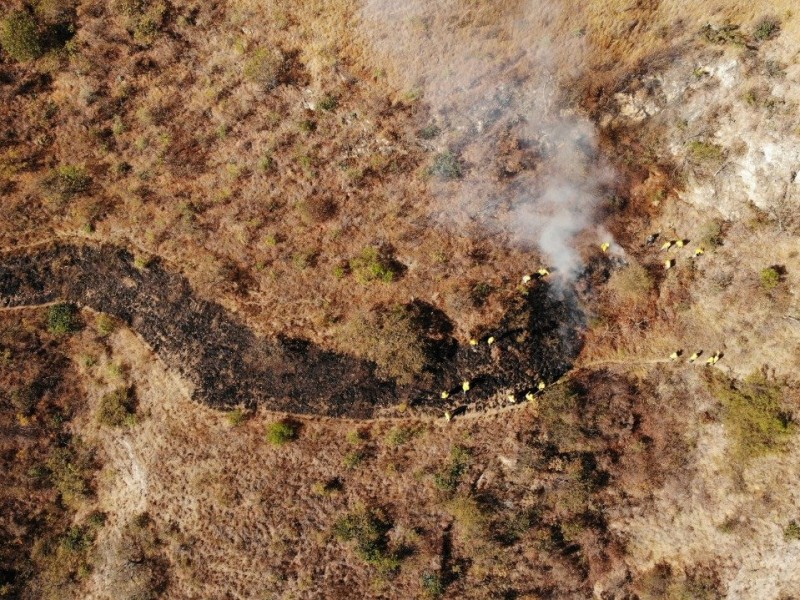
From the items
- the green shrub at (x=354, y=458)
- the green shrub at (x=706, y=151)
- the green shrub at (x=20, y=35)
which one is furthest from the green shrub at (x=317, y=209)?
the green shrub at (x=706, y=151)

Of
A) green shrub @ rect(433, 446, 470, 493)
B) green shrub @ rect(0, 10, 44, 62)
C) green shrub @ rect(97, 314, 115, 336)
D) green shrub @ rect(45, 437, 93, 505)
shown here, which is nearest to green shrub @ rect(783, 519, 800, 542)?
green shrub @ rect(433, 446, 470, 493)

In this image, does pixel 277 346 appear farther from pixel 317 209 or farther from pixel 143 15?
pixel 143 15

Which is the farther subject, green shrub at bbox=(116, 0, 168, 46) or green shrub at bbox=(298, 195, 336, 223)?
green shrub at bbox=(298, 195, 336, 223)

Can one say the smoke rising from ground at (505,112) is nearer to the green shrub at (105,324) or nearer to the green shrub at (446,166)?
the green shrub at (446,166)

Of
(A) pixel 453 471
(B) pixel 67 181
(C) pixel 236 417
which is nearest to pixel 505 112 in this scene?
(A) pixel 453 471

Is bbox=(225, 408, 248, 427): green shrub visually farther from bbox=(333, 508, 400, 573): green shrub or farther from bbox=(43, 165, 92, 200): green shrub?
bbox=(43, 165, 92, 200): green shrub

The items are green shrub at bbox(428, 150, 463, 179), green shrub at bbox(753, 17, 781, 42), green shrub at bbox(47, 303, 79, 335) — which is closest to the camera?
green shrub at bbox(753, 17, 781, 42)

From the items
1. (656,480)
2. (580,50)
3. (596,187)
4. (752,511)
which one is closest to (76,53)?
(580,50)

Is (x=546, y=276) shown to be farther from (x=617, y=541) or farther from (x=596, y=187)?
(x=617, y=541)
